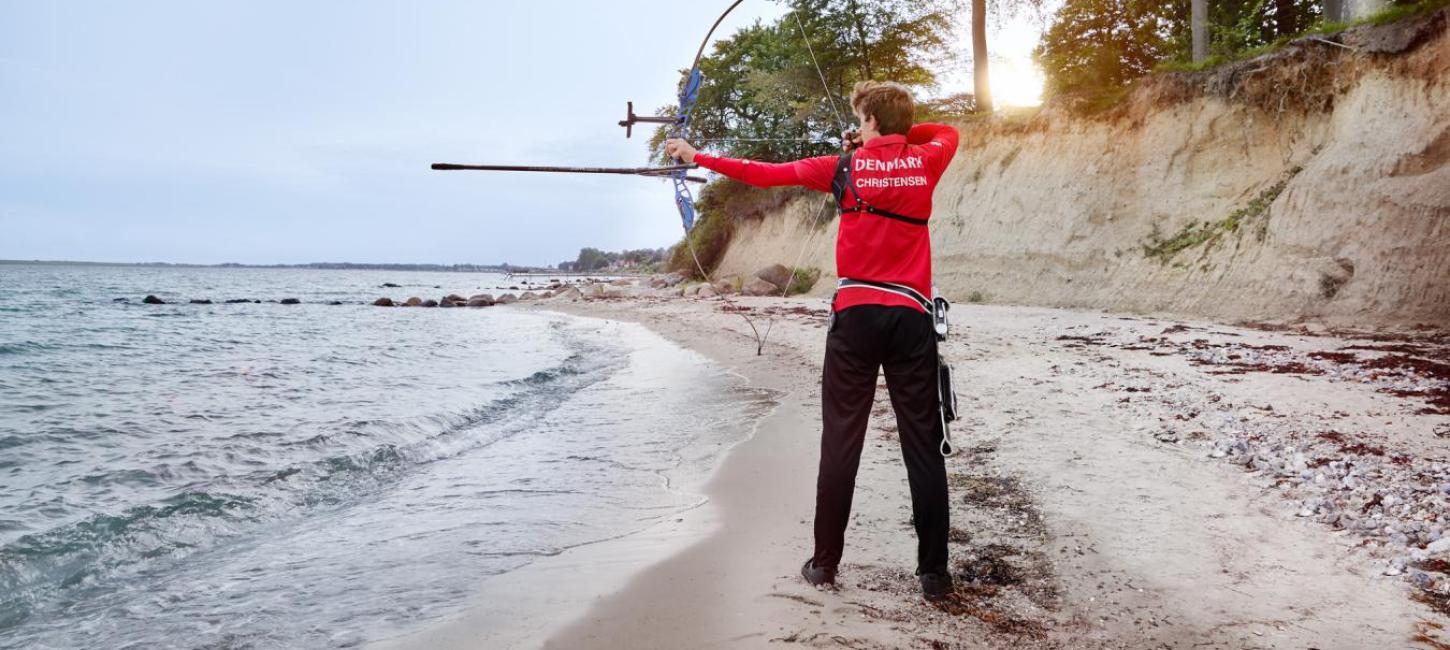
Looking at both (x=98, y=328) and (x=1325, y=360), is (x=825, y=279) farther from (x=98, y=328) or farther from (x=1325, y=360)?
(x=98, y=328)

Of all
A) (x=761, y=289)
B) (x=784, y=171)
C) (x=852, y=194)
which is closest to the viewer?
(x=852, y=194)

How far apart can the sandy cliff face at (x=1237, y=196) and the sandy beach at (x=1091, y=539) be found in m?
5.55

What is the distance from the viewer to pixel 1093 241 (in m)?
16.6

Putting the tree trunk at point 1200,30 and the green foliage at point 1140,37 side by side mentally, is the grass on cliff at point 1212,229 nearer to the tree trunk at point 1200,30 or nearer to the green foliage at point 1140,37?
the green foliage at point 1140,37

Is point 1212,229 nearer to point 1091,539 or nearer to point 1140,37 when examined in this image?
point 1140,37

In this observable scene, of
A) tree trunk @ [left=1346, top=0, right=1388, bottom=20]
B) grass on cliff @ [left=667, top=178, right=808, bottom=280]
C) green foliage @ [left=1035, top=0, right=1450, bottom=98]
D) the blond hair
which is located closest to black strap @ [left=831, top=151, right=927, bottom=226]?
the blond hair

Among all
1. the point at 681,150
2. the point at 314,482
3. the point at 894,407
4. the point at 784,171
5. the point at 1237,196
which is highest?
the point at 1237,196

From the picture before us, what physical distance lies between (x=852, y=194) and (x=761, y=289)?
890 inches

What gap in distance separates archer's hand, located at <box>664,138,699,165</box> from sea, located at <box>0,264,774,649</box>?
2059 mm

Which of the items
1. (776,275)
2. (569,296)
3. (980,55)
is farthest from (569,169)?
(569,296)

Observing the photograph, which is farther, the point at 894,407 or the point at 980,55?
the point at 980,55

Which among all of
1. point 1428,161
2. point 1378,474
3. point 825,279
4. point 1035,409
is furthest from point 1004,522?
point 825,279

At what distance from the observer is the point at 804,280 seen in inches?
1031

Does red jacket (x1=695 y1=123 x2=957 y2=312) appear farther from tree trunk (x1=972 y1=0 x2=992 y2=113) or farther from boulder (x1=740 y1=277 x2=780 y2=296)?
boulder (x1=740 y1=277 x2=780 y2=296)
